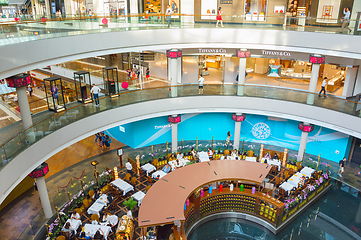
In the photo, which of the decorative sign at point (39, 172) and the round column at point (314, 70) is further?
the round column at point (314, 70)

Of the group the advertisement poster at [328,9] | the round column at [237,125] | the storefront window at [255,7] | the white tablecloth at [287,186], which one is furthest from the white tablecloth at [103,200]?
the advertisement poster at [328,9]

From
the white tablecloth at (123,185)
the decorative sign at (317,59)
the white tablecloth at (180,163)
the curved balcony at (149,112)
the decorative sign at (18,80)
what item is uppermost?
the decorative sign at (317,59)

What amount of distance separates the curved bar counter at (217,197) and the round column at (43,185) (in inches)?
208

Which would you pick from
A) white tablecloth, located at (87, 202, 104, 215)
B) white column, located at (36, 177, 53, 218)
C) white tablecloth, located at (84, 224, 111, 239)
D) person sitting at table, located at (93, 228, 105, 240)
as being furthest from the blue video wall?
person sitting at table, located at (93, 228, 105, 240)

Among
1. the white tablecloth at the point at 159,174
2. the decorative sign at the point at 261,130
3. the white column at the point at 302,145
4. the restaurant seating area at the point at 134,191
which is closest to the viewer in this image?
the restaurant seating area at the point at 134,191

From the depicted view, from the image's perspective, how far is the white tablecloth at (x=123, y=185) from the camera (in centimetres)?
1600

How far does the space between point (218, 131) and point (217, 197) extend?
8.23 m

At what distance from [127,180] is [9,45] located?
A: 10.1m

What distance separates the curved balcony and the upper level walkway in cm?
266

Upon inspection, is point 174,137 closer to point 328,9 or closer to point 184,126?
point 184,126

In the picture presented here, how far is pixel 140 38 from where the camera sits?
16094 mm

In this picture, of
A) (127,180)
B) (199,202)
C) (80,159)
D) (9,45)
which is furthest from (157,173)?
(9,45)

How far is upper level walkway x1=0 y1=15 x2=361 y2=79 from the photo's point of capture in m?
11.1

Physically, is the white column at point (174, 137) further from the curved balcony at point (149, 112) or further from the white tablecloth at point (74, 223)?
the white tablecloth at point (74, 223)
